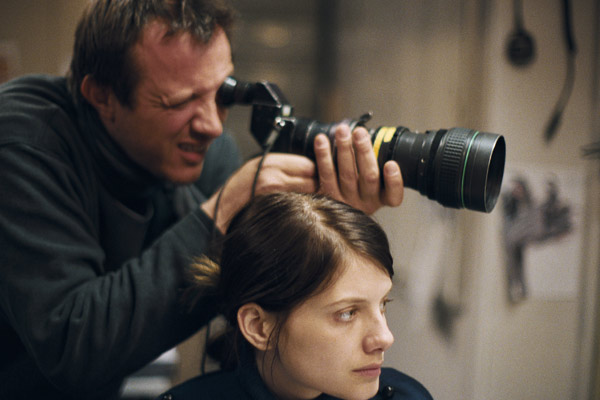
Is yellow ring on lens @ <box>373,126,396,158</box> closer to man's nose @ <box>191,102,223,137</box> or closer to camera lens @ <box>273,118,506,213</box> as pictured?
camera lens @ <box>273,118,506,213</box>

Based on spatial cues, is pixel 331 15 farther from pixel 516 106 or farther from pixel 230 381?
pixel 230 381

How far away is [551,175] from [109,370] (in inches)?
29.7

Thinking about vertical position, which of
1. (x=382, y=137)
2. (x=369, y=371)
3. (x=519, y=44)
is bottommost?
(x=369, y=371)

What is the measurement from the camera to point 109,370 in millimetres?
615

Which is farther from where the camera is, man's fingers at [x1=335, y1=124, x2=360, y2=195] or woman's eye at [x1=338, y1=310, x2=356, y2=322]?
man's fingers at [x1=335, y1=124, x2=360, y2=195]

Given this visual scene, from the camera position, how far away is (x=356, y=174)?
0.65 meters

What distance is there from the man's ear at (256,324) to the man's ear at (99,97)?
378 millimetres

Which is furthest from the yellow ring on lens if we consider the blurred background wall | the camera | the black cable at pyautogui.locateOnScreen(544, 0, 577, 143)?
the black cable at pyautogui.locateOnScreen(544, 0, 577, 143)

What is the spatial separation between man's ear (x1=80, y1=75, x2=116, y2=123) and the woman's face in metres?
0.43

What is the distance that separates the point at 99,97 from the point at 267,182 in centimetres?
30

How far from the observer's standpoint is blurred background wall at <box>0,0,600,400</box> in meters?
0.79

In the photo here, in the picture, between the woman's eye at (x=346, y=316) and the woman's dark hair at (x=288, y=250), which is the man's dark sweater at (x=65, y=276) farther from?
the woman's eye at (x=346, y=316)

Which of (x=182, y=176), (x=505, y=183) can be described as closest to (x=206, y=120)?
(x=182, y=176)

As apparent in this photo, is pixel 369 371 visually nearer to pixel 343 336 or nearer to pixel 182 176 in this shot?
pixel 343 336
